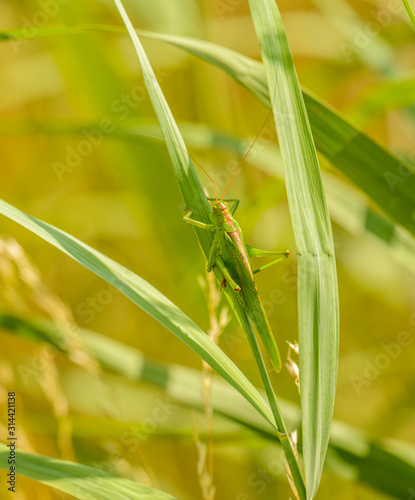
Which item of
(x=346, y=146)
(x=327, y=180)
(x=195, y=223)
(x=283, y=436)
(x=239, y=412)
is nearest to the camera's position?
(x=283, y=436)

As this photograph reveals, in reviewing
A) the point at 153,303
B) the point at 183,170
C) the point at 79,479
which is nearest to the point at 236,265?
the point at 183,170

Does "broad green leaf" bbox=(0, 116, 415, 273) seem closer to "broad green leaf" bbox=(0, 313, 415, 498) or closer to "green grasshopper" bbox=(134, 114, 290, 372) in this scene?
"green grasshopper" bbox=(134, 114, 290, 372)

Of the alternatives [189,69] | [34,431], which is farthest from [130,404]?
[189,69]

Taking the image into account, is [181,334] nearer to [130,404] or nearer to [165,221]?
[165,221]

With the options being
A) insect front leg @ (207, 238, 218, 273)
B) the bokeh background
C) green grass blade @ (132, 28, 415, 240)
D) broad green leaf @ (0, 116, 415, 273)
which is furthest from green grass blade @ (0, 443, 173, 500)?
broad green leaf @ (0, 116, 415, 273)

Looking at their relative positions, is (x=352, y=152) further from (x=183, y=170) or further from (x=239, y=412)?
(x=239, y=412)

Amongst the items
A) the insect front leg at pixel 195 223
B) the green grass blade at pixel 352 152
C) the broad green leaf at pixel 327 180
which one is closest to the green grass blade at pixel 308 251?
the green grass blade at pixel 352 152

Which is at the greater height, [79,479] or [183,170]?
[183,170]
